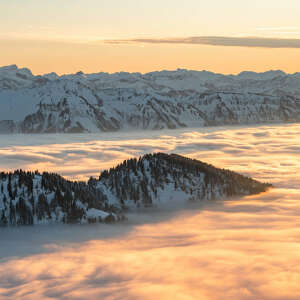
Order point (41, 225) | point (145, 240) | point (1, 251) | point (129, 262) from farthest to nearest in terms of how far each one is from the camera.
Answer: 1. point (41, 225)
2. point (145, 240)
3. point (1, 251)
4. point (129, 262)

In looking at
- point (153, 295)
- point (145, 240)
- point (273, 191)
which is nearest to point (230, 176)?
point (273, 191)

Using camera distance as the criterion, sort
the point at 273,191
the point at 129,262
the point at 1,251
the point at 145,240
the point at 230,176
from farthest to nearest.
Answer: the point at 273,191
the point at 230,176
the point at 145,240
the point at 1,251
the point at 129,262

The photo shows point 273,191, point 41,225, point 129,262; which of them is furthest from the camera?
point 273,191

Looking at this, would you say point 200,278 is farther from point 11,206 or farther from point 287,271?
point 11,206

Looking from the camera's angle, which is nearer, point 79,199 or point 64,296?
point 64,296

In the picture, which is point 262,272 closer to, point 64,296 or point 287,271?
point 287,271

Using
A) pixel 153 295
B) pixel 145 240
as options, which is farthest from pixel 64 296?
pixel 145 240
